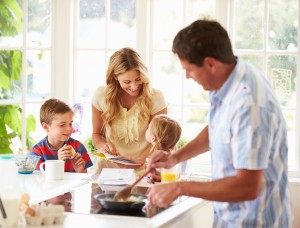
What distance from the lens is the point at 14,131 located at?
4926 millimetres

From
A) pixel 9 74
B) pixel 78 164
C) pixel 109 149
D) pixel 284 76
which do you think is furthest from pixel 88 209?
pixel 284 76

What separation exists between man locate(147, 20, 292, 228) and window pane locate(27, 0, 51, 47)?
9.44ft

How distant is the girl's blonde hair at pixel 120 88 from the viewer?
152 inches

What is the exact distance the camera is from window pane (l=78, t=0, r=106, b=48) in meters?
5.19

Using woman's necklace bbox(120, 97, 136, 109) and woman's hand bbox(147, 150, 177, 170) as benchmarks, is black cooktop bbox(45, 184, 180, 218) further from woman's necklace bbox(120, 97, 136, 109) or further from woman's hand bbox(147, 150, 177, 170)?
woman's necklace bbox(120, 97, 136, 109)

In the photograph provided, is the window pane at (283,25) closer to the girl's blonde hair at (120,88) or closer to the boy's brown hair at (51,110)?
the girl's blonde hair at (120,88)

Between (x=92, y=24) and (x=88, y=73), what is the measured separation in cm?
39

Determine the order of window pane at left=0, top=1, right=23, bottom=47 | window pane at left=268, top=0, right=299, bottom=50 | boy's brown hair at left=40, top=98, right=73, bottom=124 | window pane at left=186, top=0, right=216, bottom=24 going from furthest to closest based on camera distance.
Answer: window pane at left=186, top=0, right=216, bottom=24, window pane at left=268, top=0, right=299, bottom=50, window pane at left=0, top=1, right=23, bottom=47, boy's brown hair at left=40, top=98, right=73, bottom=124

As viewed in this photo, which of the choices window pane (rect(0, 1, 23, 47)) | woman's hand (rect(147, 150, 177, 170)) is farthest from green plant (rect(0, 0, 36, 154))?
woman's hand (rect(147, 150, 177, 170))

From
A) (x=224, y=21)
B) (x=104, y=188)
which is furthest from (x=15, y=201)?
(x=224, y=21)

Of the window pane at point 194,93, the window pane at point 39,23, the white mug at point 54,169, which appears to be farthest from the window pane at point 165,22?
the white mug at point 54,169

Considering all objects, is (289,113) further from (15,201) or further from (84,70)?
(15,201)

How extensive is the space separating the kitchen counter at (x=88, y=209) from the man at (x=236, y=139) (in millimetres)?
148

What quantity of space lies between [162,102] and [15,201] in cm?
174
